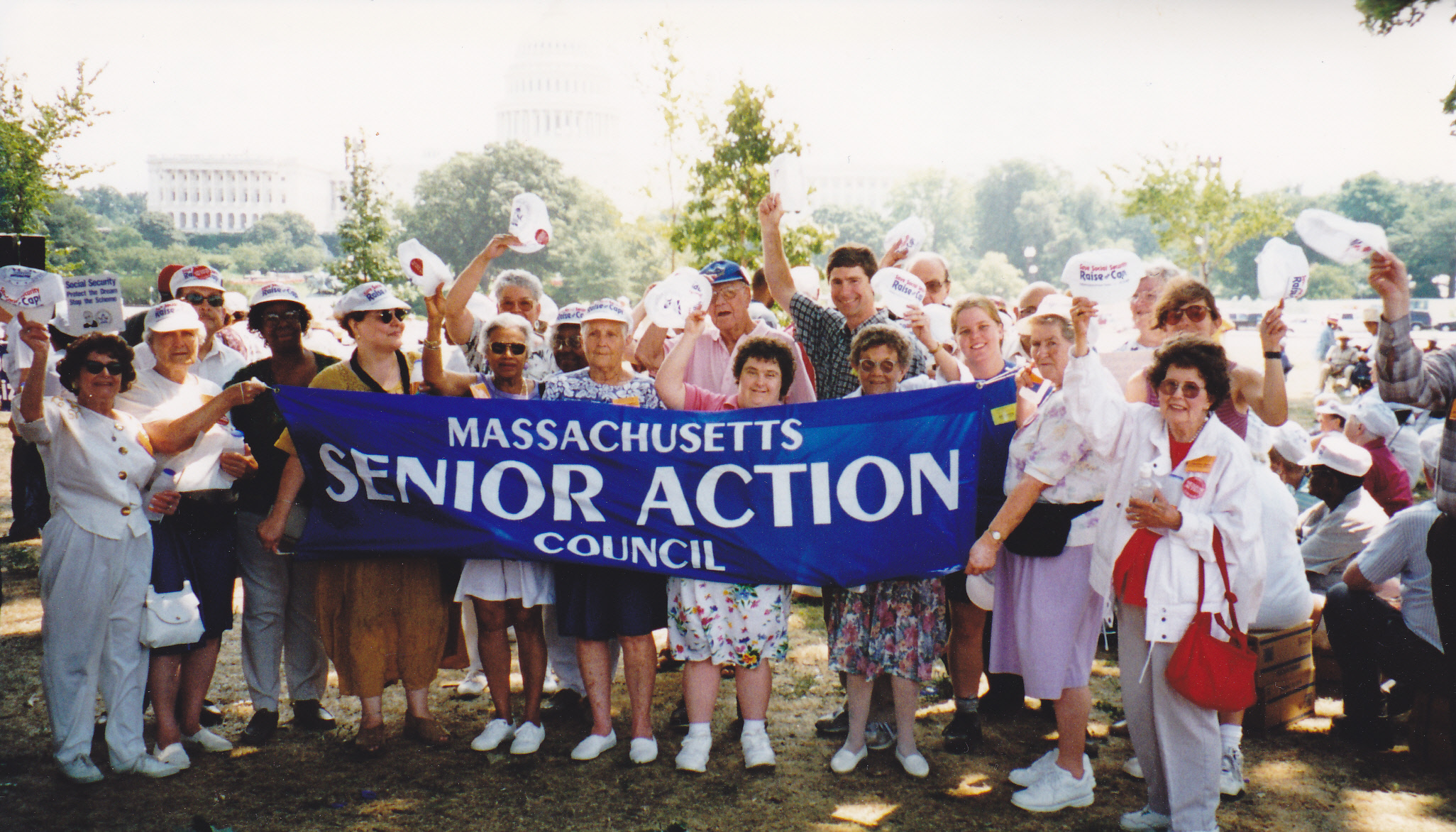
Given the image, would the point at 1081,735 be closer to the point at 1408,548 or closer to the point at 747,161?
the point at 1408,548

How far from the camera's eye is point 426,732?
489cm

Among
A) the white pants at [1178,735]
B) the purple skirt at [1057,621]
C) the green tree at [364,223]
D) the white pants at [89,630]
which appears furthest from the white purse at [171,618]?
the green tree at [364,223]

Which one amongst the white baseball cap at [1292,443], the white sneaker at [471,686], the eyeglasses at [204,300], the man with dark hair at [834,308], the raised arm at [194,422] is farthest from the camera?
the white baseball cap at [1292,443]

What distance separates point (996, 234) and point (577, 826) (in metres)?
103

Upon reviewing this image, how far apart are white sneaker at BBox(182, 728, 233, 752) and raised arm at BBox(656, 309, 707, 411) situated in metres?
2.66

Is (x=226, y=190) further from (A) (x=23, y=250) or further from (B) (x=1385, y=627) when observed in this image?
(B) (x=1385, y=627)

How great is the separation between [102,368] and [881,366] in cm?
341

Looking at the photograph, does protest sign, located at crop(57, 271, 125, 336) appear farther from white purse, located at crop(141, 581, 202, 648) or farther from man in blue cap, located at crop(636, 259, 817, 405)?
man in blue cap, located at crop(636, 259, 817, 405)

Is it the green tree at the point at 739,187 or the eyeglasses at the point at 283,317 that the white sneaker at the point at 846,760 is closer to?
the eyeglasses at the point at 283,317

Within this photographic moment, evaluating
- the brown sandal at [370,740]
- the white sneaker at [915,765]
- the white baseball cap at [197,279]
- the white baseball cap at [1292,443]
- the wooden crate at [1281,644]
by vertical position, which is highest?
the white baseball cap at [197,279]

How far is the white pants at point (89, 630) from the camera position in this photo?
4.32m

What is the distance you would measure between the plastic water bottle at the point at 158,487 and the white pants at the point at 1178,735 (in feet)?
13.6

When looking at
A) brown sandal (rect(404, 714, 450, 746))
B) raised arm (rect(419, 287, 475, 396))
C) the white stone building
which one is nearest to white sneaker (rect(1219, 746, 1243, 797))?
brown sandal (rect(404, 714, 450, 746))

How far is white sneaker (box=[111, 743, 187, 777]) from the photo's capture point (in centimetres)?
444
